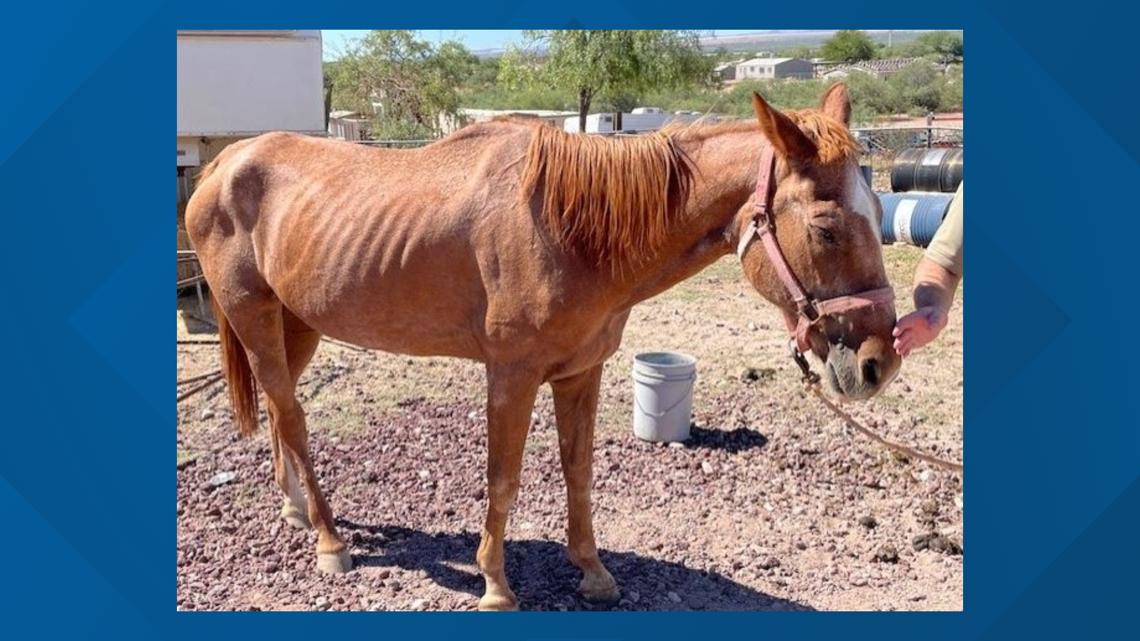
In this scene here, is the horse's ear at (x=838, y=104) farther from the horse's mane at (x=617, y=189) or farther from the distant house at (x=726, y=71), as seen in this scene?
the distant house at (x=726, y=71)

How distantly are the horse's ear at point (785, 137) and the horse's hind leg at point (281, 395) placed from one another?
2420 millimetres

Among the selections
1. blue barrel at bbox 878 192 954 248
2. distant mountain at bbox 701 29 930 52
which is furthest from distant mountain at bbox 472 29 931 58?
blue barrel at bbox 878 192 954 248

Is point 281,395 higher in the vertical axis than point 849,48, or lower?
lower

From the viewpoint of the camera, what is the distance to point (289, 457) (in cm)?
437

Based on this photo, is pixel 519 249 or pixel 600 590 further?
pixel 600 590

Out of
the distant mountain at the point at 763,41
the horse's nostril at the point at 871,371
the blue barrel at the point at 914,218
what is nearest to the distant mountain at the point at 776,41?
the distant mountain at the point at 763,41

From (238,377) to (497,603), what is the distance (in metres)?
1.86

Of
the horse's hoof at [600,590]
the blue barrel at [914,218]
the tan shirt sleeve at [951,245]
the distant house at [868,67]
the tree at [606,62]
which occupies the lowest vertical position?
the horse's hoof at [600,590]

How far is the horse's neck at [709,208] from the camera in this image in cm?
284

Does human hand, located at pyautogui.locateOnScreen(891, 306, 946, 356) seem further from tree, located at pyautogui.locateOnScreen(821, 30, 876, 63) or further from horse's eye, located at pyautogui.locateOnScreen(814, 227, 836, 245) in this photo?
tree, located at pyautogui.locateOnScreen(821, 30, 876, 63)

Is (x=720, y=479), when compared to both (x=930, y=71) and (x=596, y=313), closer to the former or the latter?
(x=596, y=313)

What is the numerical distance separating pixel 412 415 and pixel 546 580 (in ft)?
6.97

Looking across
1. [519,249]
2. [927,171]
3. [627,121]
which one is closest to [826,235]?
[519,249]

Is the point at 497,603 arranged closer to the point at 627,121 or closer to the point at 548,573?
the point at 548,573
